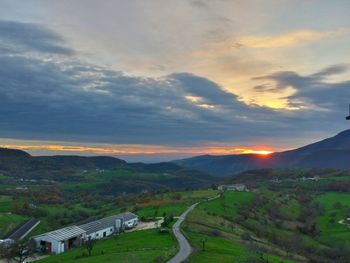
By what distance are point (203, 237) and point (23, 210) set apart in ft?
367

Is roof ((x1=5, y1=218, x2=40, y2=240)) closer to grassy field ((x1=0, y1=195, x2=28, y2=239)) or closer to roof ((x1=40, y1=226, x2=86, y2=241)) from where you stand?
grassy field ((x1=0, y1=195, x2=28, y2=239))

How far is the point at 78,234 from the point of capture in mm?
107062

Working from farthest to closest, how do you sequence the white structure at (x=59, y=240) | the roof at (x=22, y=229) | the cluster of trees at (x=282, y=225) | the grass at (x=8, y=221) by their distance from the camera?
the grass at (x=8, y=221)
the roof at (x=22, y=229)
the cluster of trees at (x=282, y=225)
the white structure at (x=59, y=240)

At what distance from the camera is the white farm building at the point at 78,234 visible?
100375 millimetres

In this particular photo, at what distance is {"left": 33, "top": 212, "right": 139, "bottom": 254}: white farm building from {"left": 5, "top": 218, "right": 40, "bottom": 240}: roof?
23668mm

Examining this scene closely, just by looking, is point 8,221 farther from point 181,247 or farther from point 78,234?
point 181,247

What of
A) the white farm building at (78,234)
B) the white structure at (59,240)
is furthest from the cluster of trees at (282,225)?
the white structure at (59,240)

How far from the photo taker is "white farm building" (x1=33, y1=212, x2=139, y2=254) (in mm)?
100375

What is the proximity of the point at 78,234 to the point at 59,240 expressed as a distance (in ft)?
24.3

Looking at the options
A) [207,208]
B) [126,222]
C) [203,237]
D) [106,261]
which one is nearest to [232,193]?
[207,208]

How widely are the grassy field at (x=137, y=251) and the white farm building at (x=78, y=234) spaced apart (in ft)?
30.0

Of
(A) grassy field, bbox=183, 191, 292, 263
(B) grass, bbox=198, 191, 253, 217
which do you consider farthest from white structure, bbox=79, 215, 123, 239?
(B) grass, bbox=198, 191, 253, 217

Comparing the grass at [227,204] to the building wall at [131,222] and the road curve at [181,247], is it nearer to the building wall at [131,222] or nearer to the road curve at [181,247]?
the building wall at [131,222]

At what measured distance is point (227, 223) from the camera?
129000mm
